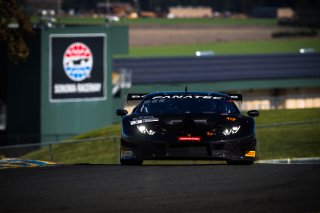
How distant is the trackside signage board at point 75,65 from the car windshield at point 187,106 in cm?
3738

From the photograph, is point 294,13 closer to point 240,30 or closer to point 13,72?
point 240,30

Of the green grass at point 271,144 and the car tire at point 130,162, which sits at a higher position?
→ the car tire at point 130,162

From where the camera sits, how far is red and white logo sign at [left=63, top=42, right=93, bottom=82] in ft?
186

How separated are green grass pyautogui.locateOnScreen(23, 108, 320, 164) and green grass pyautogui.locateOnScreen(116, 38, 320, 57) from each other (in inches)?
2287

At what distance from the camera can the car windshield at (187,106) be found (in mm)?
19109

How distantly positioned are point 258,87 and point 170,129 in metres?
53.8

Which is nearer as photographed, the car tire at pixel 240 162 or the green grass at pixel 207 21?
the car tire at pixel 240 162

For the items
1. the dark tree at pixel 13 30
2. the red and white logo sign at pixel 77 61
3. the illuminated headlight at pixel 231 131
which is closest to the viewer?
the illuminated headlight at pixel 231 131

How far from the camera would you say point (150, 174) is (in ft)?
54.0

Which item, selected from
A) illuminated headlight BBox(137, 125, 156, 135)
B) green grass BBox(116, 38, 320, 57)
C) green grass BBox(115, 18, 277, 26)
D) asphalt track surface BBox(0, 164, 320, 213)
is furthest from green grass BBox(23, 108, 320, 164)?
green grass BBox(115, 18, 277, 26)

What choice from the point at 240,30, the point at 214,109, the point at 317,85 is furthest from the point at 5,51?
the point at 240,30

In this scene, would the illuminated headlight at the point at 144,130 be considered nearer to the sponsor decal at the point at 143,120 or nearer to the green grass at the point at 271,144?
the sponsor decal at the point at 143,120

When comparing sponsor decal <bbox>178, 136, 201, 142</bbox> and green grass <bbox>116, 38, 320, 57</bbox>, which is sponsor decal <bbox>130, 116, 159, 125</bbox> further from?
green grass <bbox>116, 38, 320, 57</bbox>

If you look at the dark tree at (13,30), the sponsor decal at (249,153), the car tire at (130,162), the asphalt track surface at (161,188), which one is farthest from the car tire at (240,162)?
the dark tree at (13,30)
